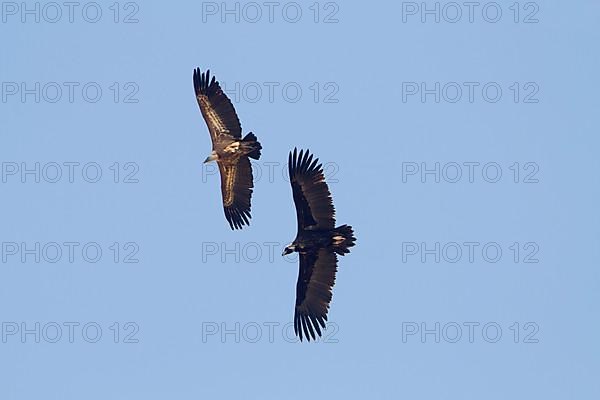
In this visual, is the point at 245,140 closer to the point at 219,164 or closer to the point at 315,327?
the point at 219,164

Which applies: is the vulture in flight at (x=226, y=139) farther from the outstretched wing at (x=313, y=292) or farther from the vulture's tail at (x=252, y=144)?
the outstretched wing at (x=313, y=292)

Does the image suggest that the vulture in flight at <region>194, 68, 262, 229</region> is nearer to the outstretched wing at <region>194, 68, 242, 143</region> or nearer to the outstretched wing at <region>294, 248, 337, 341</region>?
the outstretched wing at <region>194, 68, 242, 143</region>

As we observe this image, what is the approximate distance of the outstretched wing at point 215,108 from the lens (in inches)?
1795

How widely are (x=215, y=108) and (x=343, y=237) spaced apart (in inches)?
264

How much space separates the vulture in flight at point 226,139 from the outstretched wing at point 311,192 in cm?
364

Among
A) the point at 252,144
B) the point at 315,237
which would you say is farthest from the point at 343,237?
the point at 252,144

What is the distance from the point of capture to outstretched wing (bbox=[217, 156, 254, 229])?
153ft

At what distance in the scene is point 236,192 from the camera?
154 feet

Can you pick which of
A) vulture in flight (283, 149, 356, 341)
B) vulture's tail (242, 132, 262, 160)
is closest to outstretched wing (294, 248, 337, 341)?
vulture in flight (283, 149, 356, 341)

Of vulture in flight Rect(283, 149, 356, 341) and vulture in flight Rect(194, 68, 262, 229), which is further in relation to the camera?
vulture in flight Rect(194, 68, 262, 229)

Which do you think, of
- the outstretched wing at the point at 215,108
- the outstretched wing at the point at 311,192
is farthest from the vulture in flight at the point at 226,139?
the outstretched wing at the point at 311,192

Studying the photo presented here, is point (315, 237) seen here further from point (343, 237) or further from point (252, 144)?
point (252, 144)

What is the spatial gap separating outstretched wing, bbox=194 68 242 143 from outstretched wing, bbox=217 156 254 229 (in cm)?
120

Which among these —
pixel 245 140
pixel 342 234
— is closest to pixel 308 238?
pixel 342 234
